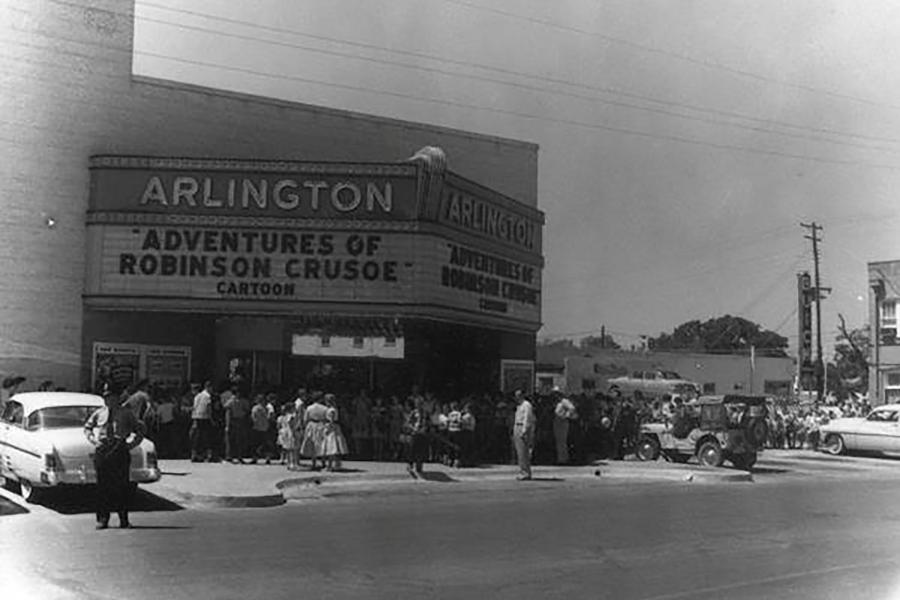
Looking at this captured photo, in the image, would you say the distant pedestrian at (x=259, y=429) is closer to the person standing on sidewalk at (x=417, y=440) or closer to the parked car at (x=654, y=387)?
the person standing on sidewalk at (x=417, y=440)

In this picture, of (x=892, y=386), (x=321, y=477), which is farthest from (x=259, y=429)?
(x=892, y=386)

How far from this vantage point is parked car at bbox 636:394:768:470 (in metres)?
24.8

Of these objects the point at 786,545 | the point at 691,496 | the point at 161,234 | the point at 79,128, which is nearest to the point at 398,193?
the point at 161,234

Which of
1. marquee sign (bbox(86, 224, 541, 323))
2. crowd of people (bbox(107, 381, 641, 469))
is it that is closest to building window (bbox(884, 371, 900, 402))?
crowd of people (bbox(107, 381, 641, 469))

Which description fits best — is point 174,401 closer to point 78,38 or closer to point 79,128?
point 79,128

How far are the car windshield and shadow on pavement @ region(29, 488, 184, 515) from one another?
1001 mm

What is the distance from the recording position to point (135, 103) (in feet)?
78.1

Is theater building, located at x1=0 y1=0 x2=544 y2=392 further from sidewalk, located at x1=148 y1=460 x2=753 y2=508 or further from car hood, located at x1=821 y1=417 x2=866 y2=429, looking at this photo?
car hood, located at x1=821 y1=417 x2=866 y2=429

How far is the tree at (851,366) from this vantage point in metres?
54.3

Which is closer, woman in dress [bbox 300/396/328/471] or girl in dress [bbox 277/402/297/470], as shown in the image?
woman in dress [bbox 300/396/328/471]

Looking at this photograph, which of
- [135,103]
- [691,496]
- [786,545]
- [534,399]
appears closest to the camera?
[786,545]

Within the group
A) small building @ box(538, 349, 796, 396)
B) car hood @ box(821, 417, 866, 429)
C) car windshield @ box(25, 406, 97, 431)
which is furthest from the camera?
small building @ box(538, 349, 796, 396)

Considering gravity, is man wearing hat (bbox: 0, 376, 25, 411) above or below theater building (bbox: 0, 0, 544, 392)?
below

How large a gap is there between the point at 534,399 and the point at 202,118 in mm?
9908
